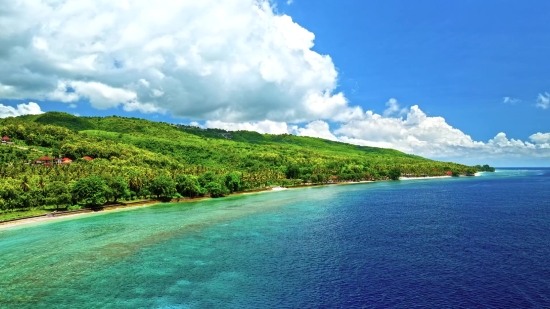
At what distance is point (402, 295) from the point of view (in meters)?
40.2

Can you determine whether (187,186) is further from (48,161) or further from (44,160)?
(44,160)

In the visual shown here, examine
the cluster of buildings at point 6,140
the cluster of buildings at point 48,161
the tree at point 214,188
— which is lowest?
the tree at point 214,188

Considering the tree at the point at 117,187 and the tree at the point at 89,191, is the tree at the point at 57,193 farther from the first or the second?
the tree at the point at 117,187

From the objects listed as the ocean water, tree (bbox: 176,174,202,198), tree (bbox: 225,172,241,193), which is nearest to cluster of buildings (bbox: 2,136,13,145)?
tree (bbox: 176,174,202,198)

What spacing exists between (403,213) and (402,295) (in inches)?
2451

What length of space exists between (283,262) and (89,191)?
77.4 metres

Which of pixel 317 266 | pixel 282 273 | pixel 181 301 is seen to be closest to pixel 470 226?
pixel 317 266

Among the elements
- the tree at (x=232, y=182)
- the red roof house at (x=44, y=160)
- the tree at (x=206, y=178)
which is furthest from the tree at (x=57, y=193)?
the red roof house at (x=44, y=160)

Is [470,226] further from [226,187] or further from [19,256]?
[226,187]

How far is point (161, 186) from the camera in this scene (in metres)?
129

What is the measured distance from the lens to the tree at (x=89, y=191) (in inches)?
4129

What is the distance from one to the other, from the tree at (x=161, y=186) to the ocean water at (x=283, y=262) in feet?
114

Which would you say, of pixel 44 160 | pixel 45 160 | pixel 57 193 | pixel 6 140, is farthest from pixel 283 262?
pixel 6 140

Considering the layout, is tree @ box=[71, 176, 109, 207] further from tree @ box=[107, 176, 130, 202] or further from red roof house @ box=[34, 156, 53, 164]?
red roof house @ box=[34, 156, 53, 164]
